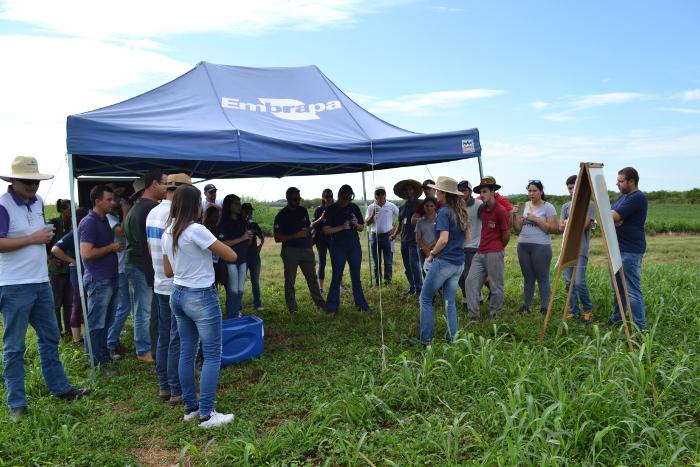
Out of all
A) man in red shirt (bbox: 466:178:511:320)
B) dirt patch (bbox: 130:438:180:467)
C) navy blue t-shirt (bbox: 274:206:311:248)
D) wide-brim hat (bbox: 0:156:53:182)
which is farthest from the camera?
navy blue t-shirt (bbox: 274:206:311:248)

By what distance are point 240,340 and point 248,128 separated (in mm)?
2158

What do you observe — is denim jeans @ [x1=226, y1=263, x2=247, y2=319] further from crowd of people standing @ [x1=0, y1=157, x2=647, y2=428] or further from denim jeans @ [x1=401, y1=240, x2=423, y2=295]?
denim jeans @ [x1=401, y1=240, x2=423, y2=295]

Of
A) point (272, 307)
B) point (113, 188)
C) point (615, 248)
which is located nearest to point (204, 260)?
point (113, 188)

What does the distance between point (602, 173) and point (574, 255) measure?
91cm

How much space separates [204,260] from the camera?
367 cm

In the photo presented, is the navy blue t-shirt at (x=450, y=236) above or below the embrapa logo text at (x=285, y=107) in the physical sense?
below

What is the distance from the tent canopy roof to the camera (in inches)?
188

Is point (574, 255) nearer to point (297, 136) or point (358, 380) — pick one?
point (358, 380)

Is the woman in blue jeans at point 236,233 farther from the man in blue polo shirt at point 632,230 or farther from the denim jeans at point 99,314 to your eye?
the man in blue polo shirt at point 632,230

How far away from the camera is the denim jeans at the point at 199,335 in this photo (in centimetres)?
365

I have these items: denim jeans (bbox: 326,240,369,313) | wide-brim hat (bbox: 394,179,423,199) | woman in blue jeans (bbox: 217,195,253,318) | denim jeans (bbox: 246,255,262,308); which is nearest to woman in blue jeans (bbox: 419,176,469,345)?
denim jeans (bbox: 326,240,369,313)

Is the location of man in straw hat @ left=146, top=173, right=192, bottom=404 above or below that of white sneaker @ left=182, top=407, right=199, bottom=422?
above

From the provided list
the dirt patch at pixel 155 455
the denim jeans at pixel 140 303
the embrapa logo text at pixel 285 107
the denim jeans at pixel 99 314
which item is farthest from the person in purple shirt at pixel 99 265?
the embrapa logo text at pixel 285 107

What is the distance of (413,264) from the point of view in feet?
26.5
